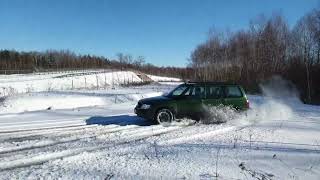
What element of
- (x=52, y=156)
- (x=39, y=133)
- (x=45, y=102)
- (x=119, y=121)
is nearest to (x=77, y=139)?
(x=39, y=133)

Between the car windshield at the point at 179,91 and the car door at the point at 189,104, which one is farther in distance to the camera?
the car windshield at the point at 179,91

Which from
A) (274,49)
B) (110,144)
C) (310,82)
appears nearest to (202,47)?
(274,49)

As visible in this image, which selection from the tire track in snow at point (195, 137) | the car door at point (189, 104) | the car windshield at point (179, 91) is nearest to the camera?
the tire track in snow at point (195, 137)

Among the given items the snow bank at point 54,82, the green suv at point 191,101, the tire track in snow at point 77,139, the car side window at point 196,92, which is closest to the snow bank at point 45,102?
Result: the green suv at point 191,101

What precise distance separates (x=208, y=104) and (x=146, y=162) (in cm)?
805

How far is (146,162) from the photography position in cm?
912

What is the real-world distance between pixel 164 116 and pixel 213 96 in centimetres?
231

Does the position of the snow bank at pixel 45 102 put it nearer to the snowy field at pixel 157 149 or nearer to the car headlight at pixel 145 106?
the snowy field at pixel 157 149

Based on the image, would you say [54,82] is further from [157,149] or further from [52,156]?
[52,156]

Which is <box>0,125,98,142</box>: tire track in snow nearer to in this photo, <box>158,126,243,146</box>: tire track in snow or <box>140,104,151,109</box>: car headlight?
<box>140,104,151,109</box>: car headlight

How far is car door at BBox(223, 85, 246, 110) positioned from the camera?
56.4 ft

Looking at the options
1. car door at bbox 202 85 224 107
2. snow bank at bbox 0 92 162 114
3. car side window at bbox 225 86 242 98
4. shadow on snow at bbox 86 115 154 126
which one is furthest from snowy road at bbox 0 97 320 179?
snow bank at bbox 0 92 162 114

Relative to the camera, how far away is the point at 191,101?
54.5ft

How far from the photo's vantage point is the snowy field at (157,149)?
27.6ft
